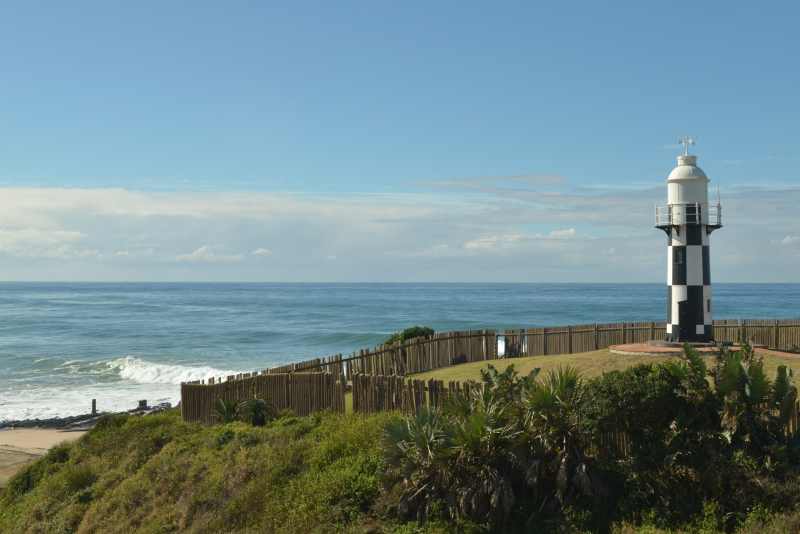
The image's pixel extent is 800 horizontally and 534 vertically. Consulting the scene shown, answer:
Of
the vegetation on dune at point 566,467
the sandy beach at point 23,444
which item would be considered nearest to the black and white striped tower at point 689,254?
the vegetation on dune at point 566,467

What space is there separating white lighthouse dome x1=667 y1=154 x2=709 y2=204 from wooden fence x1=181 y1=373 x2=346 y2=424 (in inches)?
503

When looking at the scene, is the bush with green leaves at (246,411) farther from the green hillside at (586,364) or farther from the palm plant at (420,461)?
the green hillside at (586,364)

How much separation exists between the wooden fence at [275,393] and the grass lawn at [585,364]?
617 centimetres

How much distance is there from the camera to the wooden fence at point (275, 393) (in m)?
18.3

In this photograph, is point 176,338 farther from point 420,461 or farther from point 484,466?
point 484,466

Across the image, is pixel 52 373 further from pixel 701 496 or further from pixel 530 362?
pixel 701 496

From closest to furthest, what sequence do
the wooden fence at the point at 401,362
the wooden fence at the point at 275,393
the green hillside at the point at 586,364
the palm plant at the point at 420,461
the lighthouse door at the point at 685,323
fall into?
the palm plant at the point at 420,461 → the wooden fence at the point at 401,362 → the wooden fence at the point at 275,393 → the green hillside at the point at 586,364 → the lighthouse door at the point at 685,323

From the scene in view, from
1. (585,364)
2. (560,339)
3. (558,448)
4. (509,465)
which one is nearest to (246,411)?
(509,465)

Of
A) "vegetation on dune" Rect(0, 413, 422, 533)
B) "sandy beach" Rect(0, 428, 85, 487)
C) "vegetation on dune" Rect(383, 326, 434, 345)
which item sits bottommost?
"sandy beach" Rect(0, 428, 85, 487)

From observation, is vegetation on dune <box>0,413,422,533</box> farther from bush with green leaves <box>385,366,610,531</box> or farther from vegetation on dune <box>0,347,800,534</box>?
bush with green leaves <box>385,366,610,531</box>

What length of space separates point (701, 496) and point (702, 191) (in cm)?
1555

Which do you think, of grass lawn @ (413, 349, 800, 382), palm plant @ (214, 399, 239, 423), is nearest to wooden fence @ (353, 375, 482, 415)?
palm plant @ (214, 399, 239, 423)

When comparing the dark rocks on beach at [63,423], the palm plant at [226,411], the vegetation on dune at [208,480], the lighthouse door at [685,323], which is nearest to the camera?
the vegetation on dune at [208,480]

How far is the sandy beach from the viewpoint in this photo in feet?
89.8
